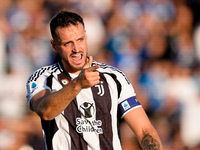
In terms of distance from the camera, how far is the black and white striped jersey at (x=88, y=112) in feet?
8.47

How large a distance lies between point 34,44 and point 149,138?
121 inches

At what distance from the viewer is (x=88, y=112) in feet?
8.64

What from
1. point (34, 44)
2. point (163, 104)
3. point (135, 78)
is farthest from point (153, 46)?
point (34, 44)

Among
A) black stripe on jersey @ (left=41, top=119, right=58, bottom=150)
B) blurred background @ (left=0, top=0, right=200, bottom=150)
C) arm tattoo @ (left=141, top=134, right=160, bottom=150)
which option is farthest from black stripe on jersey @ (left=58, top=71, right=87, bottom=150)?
blurred background @ (left=0, top=0, right=200, bottom=150)

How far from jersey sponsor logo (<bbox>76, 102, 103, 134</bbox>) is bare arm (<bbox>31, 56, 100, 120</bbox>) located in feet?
1.05

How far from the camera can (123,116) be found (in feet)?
9.04

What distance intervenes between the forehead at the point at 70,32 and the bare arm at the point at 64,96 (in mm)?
423

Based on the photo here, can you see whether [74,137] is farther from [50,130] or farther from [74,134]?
[50,130]

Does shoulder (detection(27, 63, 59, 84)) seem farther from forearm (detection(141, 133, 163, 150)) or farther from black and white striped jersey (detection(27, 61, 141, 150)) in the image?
forearm (detection(141, 133, 163, 150))

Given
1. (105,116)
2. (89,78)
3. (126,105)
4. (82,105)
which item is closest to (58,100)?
(89,78)

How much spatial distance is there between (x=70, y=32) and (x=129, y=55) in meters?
2.60

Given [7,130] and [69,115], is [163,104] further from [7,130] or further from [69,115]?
[69,115]

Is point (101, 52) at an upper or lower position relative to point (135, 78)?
upper

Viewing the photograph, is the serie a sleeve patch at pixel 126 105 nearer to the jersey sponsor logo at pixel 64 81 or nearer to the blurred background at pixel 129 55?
the jersey sponsor logo at pixel 64 81
